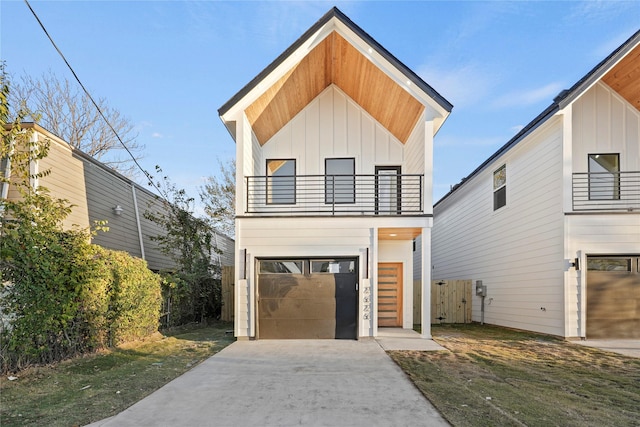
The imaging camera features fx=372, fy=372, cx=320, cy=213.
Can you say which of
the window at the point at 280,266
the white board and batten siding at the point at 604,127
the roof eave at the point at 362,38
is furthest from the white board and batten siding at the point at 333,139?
the white board and batten siding at the point at 604,127

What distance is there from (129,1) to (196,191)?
13.9 meters

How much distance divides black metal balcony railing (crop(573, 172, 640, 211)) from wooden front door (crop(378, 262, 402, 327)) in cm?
507

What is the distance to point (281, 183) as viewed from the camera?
35.9 ft

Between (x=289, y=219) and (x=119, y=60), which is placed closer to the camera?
(x=289, y=219)

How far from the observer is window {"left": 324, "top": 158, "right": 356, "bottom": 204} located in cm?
1081

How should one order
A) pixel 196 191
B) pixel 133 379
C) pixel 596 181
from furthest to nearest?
1. pixel 196 191
2. pixel 596 181
3. pixel 133 379

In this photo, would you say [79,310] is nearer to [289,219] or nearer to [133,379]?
[133,379]

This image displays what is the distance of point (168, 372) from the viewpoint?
5859 mm

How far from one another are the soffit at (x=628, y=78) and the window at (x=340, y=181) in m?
7.21

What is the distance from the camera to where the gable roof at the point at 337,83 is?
898cm

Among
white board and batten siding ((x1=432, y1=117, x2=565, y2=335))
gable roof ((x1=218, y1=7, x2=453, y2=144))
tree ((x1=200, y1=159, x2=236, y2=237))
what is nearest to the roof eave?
gable roof ((x1=218, y1=7, x2=453, y2=144))

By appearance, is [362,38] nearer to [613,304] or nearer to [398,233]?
[398,233]

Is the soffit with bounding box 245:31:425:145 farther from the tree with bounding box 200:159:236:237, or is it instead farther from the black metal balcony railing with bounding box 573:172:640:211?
the tree with bounding box 200:159:236:237

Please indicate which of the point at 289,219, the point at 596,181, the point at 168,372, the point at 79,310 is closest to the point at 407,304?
the point at 289,219
